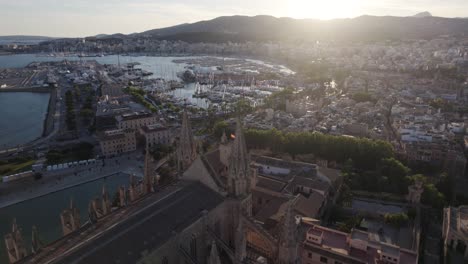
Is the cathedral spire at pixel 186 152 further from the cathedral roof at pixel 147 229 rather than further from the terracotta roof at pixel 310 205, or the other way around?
the terracotta roof at pixel 310 205

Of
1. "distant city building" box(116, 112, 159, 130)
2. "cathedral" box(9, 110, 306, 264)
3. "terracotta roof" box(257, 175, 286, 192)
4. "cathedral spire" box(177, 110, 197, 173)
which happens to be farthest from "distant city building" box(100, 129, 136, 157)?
"cathedral spire" box(177, 110, 197, 173)

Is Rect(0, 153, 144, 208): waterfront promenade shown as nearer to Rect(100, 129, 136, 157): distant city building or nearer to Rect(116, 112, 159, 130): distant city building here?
Rect(100, 129, 136, 157): distant city building

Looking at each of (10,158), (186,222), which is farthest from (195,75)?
(186,222)

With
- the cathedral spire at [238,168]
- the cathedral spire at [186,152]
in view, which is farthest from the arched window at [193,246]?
the cathedral spire at [186,152]

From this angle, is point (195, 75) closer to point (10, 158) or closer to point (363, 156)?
point (10, 158)

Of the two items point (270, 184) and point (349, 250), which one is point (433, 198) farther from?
point (349, 250)

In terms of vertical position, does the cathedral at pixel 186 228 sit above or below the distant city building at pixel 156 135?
above
